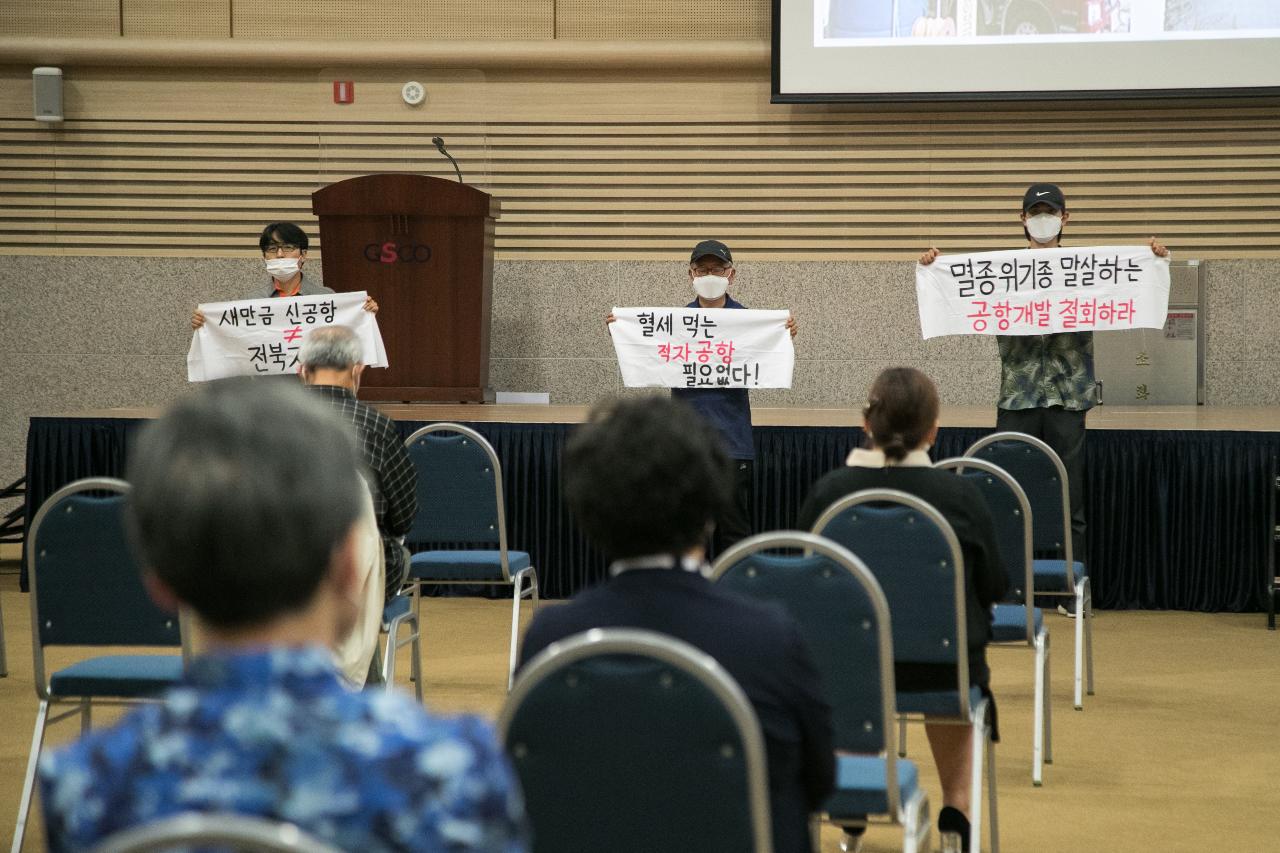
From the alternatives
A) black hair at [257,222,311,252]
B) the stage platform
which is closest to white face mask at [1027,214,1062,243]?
the stage platform

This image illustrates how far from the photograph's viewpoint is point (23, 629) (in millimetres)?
6184

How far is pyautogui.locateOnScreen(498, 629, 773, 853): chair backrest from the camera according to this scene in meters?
1.61

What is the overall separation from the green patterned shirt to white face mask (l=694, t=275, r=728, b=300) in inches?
49.0

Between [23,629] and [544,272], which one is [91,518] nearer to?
[23,629]

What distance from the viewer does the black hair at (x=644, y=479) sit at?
1.77 meters

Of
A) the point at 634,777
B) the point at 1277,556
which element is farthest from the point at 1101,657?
the point at 634,777

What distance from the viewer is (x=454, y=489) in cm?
507

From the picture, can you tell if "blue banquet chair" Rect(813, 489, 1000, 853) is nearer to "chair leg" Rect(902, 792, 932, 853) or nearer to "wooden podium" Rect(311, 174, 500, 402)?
"chair leg" Rect(902, 792, 932, 853)

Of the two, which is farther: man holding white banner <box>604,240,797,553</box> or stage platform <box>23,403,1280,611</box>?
stage platform <box>23,403,1280,611</box>

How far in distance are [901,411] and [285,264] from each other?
4.09m

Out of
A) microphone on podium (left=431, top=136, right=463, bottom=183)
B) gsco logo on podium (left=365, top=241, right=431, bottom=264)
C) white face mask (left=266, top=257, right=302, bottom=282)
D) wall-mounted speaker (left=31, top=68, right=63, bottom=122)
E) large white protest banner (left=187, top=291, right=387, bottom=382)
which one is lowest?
large white protest banner (left=187, top=291, right=387, bottom=382)

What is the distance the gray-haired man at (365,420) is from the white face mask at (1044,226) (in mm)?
3350

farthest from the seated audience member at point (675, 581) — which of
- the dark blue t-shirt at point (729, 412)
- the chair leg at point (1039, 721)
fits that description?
the dark blue t-shirt at point (729, 412)

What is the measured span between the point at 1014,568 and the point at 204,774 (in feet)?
11.4
